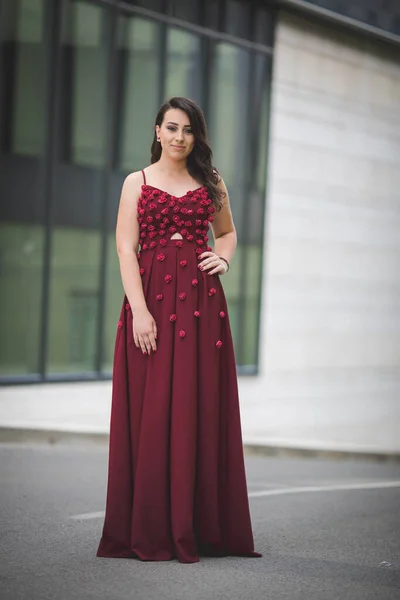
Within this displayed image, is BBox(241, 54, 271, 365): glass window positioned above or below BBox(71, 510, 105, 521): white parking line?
above

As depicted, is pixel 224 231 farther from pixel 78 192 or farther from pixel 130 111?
pixel 130 111

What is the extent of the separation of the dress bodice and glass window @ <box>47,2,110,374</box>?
10.9 meters

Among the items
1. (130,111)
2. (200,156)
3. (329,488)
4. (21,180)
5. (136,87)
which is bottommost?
(329,488)

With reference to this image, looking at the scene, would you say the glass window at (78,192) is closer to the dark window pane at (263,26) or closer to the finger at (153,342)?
the dark window pane at (263,26)

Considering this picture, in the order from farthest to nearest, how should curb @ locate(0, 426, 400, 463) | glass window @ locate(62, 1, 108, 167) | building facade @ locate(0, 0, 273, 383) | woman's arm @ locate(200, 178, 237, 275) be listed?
glass window @ locate(62, 1, 108, 167)
building facade @ locate(0, 0, 273, 383)
curb @ locate(0, 426, 400, 463)
woman's arm @ locate(200, 178, 237, 275)

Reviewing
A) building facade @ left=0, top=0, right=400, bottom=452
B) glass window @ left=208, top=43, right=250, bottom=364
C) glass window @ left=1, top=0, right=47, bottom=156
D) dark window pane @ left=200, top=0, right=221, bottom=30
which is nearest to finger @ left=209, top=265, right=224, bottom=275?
building facade @ left=0, top=0, right=400, bottom=452

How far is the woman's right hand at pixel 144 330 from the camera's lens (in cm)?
558

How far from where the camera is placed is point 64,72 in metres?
16.4

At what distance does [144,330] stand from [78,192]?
11.4 meters

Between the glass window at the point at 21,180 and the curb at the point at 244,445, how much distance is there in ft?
17.2

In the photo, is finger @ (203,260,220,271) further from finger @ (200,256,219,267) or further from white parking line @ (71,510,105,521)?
white parking line @ (71,510,105,521)

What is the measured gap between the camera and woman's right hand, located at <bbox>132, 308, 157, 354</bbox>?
558 cm

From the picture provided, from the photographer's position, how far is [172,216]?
5.68m

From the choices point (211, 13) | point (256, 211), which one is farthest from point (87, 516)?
point (256, 211)
